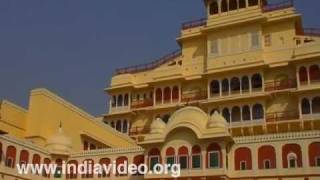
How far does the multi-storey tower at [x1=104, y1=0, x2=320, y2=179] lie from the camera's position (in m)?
33.2

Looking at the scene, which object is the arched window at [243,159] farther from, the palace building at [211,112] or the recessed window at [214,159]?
the recessed window at [214,159]

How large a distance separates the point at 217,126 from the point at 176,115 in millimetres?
3299

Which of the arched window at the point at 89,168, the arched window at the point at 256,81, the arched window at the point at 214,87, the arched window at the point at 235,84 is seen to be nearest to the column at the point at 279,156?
the arched window at the point at 256,81

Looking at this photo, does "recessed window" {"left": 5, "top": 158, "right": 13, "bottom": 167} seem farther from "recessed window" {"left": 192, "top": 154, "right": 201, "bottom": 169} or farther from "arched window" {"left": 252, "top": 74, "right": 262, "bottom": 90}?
"arched window" {"left": 252, "top": 74, "right": 262, "bottom": 90}

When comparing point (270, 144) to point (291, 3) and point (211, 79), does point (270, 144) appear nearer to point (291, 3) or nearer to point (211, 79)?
point (211, 79)

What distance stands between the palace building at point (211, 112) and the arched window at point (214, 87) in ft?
0.33

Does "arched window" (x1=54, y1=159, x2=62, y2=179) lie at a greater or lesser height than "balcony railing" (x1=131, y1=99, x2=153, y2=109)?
lesser

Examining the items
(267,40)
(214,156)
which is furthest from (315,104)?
(214,156)

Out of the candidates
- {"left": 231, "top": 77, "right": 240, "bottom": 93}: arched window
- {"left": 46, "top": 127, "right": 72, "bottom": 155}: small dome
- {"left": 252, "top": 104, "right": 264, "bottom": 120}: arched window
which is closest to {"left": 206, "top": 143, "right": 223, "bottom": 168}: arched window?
{"left": 252, "top": 104, "right": 264, "bottom": 120}: arched window

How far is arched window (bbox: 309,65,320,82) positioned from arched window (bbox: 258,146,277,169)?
10.9 m

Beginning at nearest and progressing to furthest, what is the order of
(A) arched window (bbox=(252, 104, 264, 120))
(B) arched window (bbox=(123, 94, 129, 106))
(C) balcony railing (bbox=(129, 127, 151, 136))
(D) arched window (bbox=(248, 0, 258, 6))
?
(A) arched window (bbox=(252, 104, 264, 120)) → (D) arched window (bbox=(248, 0, 258, 6)) → (C) balcony railing (bbox=(129, 127, 151, 136)) → (B) arched window (bbox=(123, 94, 129, 106))

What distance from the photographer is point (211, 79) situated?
4578 centimetres

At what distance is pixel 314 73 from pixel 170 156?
15.4 m

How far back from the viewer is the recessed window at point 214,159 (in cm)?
3312
